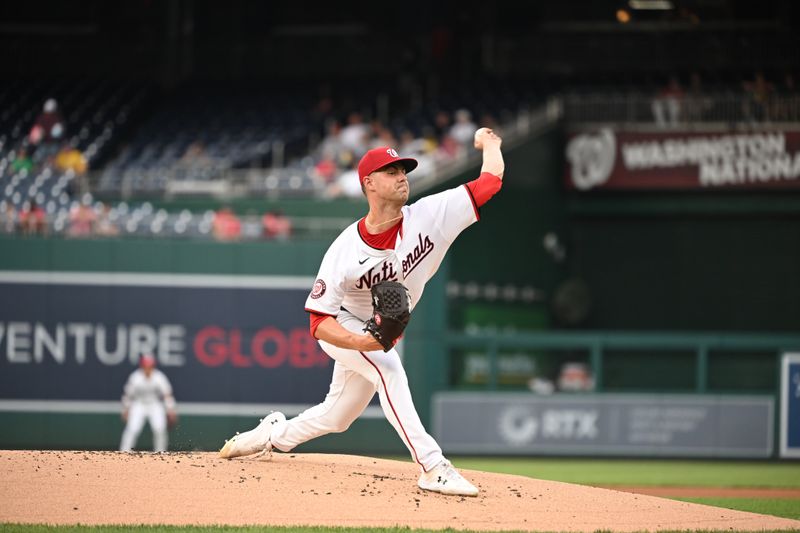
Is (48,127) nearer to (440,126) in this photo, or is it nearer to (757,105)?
(440,126)

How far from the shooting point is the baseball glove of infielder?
6.59m

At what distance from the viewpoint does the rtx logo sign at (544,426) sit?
17.1m

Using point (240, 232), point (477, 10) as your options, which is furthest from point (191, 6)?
point (240, 232)

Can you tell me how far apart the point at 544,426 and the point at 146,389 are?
5.13 meters

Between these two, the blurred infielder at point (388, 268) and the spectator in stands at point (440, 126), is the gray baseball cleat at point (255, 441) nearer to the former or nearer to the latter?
the blurred infielder at point (388, 268)

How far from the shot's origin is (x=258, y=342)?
17.0m

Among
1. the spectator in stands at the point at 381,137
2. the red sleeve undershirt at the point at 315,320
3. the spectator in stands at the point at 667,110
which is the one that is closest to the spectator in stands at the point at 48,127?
the spectator in stands at the point at 381,137

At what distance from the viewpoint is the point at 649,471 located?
1556 centimetres

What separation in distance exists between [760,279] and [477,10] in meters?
7.95

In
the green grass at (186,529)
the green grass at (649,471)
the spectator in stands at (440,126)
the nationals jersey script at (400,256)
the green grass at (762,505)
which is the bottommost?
the green grass at (649,471)

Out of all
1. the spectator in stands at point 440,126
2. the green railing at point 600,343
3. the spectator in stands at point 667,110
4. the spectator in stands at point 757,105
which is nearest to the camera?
the green railing at point 600,343

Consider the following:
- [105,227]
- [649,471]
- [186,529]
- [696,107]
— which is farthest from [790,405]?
[186,529]

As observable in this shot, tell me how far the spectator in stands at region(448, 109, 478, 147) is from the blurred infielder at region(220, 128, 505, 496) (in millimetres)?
13549

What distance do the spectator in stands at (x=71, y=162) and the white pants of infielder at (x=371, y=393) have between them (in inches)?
533
